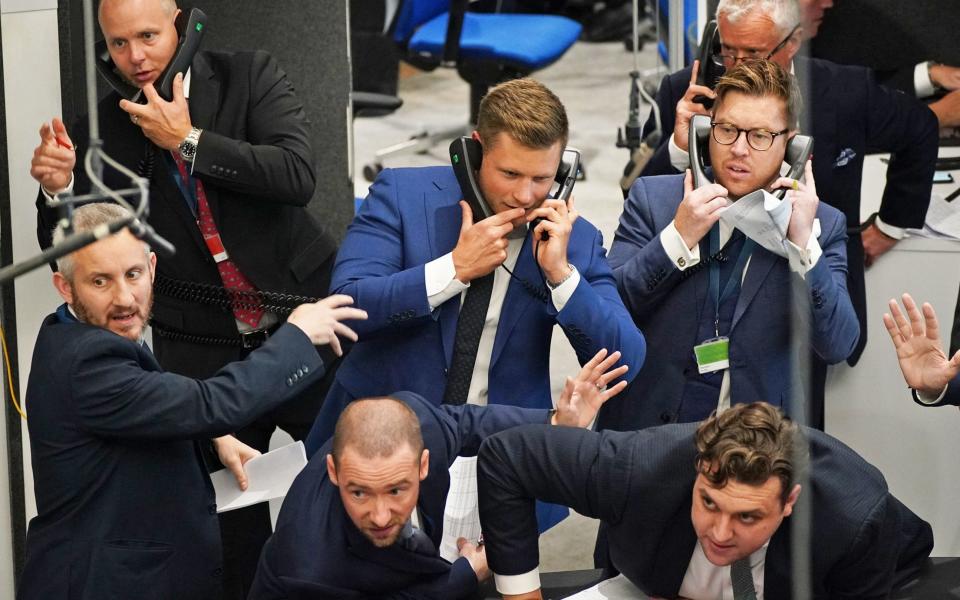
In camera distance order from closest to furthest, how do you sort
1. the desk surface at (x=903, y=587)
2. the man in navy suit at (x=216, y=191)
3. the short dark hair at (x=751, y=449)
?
the short dark hair at (x=751, y=449), the desk surface at (x=903, y=587), the man in navy suit at (x=216, y=191)

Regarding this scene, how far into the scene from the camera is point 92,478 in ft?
7.59

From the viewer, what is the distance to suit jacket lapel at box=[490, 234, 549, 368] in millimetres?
2508

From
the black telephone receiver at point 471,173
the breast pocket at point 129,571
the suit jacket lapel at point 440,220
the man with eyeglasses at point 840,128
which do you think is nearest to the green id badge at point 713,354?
the man with eyeglasses at point 840,128

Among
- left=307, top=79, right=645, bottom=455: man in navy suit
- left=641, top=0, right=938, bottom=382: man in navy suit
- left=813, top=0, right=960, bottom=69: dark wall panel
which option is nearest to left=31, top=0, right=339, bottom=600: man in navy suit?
left=307, top=79, right=645, bottom=455: man in navy suit

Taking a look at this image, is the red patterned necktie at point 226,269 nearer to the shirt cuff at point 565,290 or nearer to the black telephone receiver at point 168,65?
the black telephone receiver at point 168,65

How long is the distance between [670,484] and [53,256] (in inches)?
42.5

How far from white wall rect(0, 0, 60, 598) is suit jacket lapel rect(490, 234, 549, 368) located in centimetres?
98

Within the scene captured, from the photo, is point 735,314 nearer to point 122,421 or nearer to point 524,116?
point 524,116

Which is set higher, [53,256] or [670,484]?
[53,256]

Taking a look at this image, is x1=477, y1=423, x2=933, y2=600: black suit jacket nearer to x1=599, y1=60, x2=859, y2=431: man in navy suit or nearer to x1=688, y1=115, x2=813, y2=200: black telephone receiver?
x1=599, y1=60, x2=859, y2=431: man in navy suit

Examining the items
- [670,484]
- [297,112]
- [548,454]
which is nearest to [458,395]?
[548,454]

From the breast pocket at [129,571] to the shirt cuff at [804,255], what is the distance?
3.73 ft

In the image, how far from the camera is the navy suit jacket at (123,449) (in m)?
2.25

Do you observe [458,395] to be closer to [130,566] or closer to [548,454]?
[548,454]
